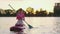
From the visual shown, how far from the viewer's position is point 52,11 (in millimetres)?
9844

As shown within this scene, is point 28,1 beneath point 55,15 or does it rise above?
above

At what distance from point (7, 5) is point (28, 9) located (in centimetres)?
102

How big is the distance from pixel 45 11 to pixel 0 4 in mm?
2202

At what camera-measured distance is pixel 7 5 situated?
9.59 metres

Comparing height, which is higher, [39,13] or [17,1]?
[17,1]

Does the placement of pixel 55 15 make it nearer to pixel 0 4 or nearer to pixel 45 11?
pixel 45 11

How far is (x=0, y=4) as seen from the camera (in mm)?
9766

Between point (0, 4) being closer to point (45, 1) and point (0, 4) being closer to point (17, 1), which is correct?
point (17, 1)

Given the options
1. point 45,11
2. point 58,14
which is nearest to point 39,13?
point 45,11

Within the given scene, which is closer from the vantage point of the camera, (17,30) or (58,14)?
(17,30)

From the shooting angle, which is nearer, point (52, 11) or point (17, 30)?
point (17, 30)

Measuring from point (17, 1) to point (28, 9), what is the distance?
804mm

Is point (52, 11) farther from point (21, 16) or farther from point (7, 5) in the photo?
point (21, 16)

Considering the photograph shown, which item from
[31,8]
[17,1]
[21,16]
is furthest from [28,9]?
[21,16]
